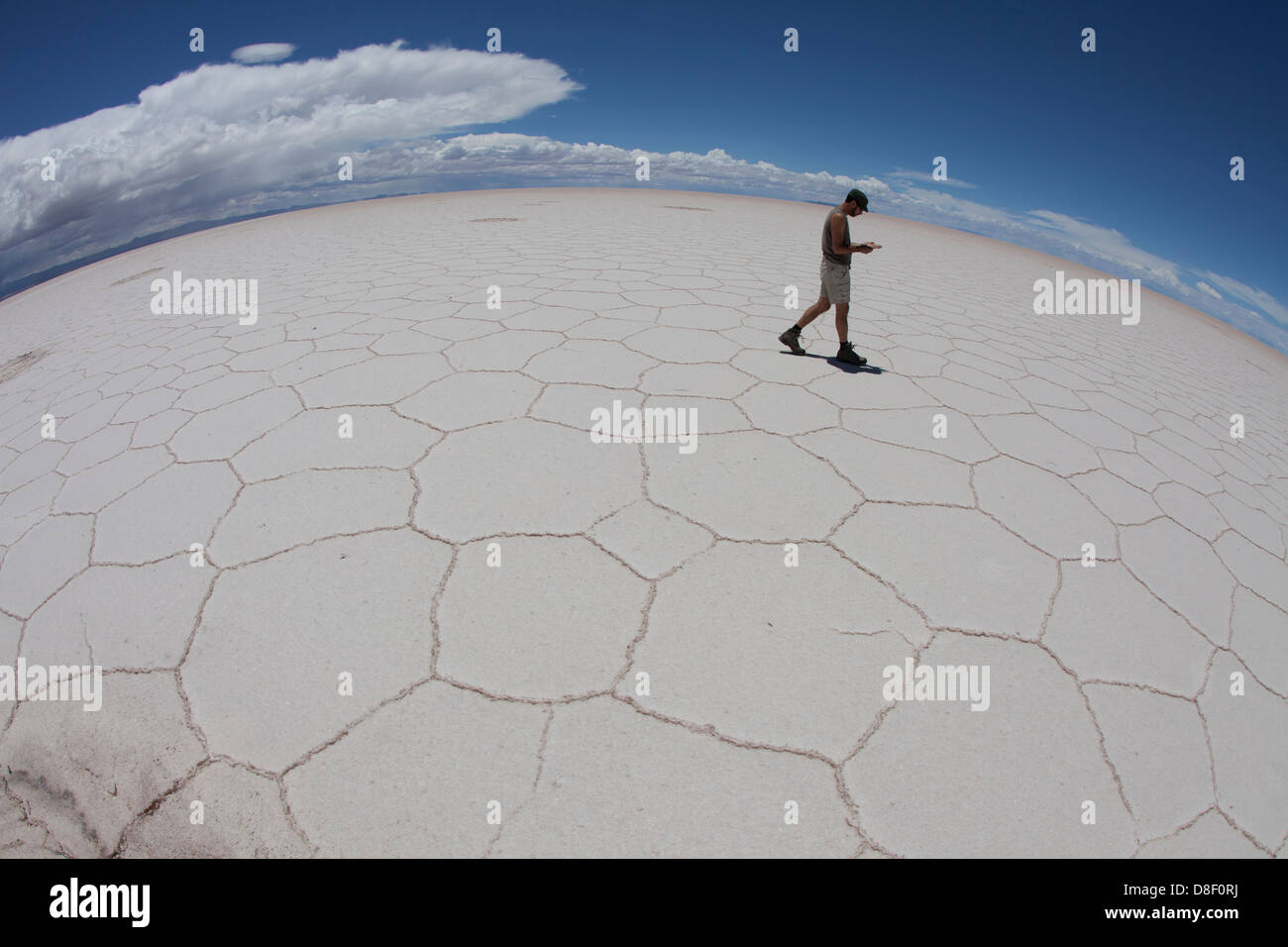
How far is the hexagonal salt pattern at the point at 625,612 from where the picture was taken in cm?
85

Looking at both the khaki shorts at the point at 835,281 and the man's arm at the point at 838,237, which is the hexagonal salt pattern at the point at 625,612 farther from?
the man's arm at the point at 838,237

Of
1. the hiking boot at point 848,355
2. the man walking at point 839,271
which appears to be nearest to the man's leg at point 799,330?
the man walking at point 839,271

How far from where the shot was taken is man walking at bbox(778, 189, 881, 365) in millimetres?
2312

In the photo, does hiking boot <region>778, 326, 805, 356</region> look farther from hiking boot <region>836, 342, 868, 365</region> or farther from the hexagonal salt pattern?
hiking boot <region>836, 342, 868, 365</region>

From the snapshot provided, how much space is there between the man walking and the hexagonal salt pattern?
152 millimetres

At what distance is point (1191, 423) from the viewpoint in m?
2.63

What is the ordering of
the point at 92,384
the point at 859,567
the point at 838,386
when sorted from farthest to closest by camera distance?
the point at 92,384 < the point at 838,386 < the point at 859,567

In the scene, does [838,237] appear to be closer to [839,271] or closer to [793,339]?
[839,271]

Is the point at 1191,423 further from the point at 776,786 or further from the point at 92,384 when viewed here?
the point at 92,384

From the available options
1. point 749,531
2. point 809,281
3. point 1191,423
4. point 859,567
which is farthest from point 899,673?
point 809,281

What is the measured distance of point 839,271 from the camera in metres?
2.40

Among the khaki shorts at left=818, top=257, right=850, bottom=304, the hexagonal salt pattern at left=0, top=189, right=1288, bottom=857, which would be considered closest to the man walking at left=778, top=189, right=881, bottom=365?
the khaki shorts at left=818, top=257, right=850, bottom=304

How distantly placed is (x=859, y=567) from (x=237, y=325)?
3592mm

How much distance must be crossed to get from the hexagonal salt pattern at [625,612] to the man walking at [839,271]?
0.15 metres
